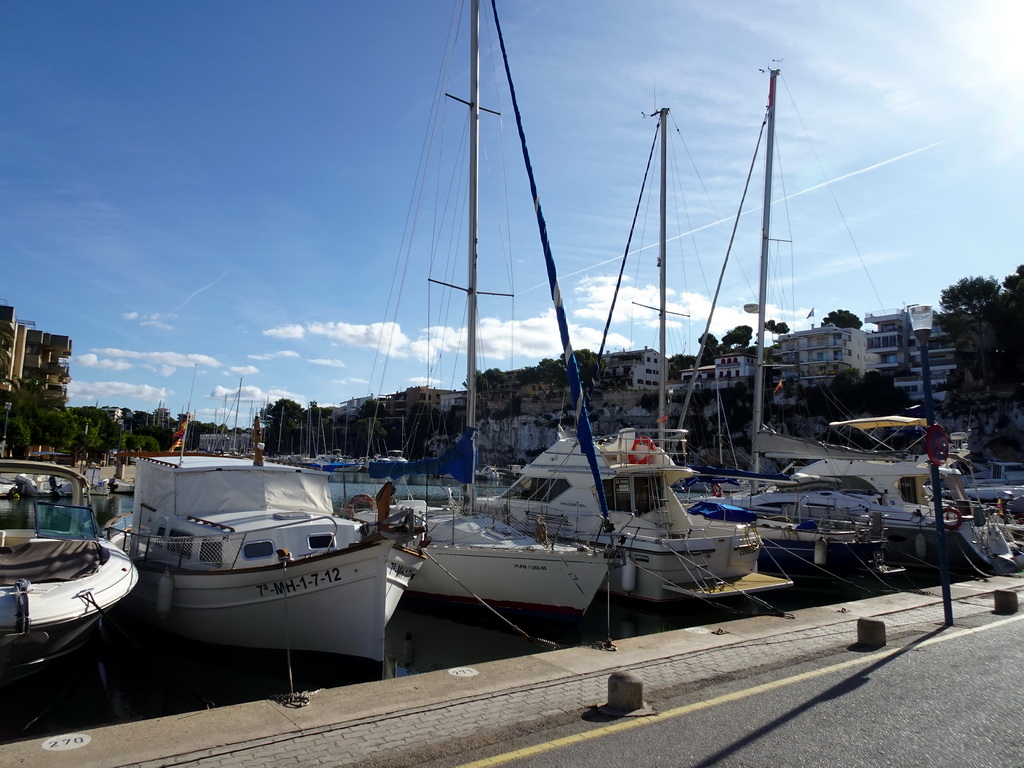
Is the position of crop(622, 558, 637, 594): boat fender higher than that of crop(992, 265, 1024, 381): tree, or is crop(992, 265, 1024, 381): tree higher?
crop(992, 265, 1024, 381): tree

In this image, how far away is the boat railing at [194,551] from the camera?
11.0m

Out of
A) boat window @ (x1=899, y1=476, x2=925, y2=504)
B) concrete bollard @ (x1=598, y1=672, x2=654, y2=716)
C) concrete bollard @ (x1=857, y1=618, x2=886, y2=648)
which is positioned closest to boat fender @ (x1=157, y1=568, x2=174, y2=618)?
concrete bollard @ (x1=598, y1=672, x2=654, y2=716)

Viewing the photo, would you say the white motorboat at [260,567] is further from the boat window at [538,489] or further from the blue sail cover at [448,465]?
the boat window at [538,489]

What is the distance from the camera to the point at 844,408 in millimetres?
81875

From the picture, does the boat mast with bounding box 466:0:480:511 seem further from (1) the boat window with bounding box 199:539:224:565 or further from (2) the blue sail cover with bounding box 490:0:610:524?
(1) the boat window with bounding box 199:539:224:565

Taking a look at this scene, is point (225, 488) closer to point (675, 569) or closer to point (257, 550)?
point (257, 550)

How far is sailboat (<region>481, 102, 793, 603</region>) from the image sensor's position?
615 inches

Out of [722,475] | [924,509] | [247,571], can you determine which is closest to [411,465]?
[247,571]

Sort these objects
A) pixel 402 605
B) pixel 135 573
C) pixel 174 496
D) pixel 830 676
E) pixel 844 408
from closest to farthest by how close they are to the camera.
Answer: pixel 830 676, pixel 135 573, pixel 174 496, pixel 402 605, pixel 844 408

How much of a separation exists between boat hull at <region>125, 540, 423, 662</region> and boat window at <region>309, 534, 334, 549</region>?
1.26 m

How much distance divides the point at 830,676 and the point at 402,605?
34.1ft

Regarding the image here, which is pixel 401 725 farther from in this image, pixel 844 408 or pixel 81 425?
Result: pixel 844 408

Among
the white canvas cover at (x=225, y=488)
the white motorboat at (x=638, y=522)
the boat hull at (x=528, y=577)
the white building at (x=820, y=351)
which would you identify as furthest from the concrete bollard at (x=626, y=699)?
the white building at (x=820, y=351)

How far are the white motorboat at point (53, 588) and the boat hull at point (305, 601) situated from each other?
1.26 metres
